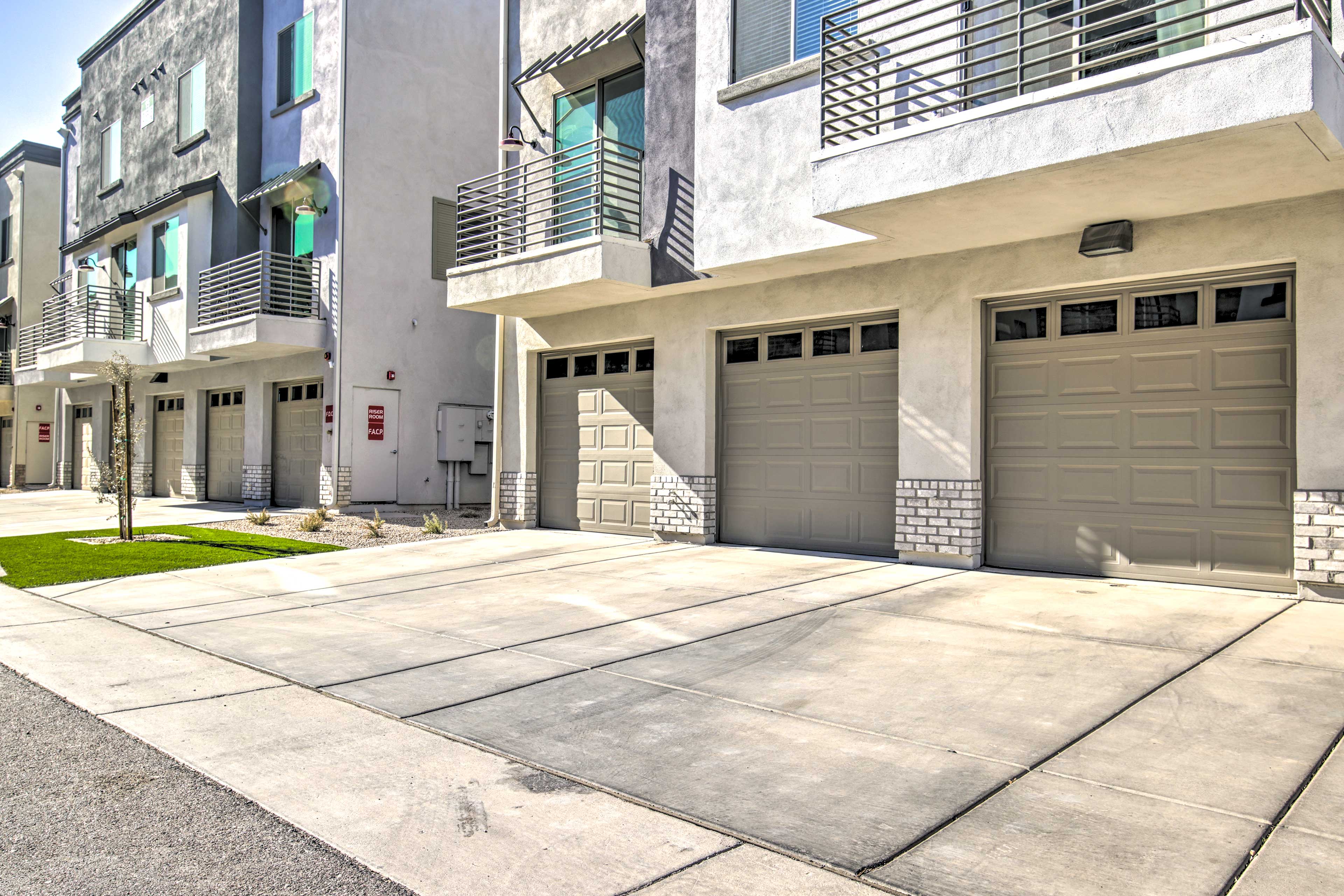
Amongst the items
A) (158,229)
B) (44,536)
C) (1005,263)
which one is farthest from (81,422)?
(1005,263)

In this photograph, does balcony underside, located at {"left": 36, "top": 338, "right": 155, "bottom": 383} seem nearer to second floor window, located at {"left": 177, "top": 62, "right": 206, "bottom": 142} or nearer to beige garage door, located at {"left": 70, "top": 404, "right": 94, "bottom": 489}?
second floor window, located at {"left": 177, "top": 62, "right": 206, "bottom": 142}

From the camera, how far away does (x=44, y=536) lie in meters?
15.0

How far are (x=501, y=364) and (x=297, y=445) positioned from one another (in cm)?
740

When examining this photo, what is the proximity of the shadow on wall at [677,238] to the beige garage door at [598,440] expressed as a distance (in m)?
1.56

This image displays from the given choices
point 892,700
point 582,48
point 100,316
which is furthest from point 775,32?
point 100,316

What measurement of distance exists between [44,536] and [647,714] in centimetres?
1397

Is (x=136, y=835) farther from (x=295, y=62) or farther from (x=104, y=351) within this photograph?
(x=104, y=351)

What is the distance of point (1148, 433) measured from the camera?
347 inches

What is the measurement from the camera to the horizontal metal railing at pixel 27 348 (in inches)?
1177

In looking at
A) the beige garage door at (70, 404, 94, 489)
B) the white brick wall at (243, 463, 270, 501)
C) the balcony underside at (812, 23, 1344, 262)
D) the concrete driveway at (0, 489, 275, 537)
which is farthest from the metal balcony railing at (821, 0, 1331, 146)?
the beige garage door at (70, 404, 94, 489)

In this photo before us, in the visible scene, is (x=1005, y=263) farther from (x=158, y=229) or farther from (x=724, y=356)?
(x=158, y=229)

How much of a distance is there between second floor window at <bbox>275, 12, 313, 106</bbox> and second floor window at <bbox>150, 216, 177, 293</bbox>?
4.76 m

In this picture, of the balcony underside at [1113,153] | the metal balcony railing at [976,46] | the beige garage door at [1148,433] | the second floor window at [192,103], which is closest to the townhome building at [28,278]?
the second floor window at [192,103]

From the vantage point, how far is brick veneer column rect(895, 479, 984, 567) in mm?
9789
